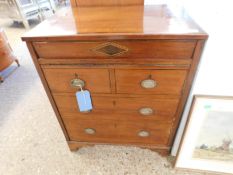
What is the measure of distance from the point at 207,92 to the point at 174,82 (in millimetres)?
194

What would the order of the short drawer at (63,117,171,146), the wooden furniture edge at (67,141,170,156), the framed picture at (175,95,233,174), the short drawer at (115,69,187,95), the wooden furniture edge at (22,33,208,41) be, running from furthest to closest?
1. the wooden furniture edge at (67,141,170,156)
2. the short drawer at (63,117,171,146)
3. the framed picture at (175,95,233,174)
4. the short drawer at (115,69,187,95)
5. the wooden furniture edge at (22,33,208,41)

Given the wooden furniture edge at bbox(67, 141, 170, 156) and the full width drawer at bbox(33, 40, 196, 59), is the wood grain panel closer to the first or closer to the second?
the full width drawer at bbox(33, 40, 196, 59)

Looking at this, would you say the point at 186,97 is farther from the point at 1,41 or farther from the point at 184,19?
the point at 1,41

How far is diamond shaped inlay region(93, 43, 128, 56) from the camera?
66 centimetres

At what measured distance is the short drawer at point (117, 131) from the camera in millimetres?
982

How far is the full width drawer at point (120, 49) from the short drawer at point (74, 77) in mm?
71

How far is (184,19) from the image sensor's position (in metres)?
0.72

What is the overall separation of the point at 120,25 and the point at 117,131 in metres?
0.64

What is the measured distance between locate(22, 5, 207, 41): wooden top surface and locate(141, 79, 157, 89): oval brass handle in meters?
0.21

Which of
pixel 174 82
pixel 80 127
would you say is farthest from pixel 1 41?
pixel 174 82

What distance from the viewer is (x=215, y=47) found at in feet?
2.27

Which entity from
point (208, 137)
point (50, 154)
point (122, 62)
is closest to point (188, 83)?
point (122, 62)

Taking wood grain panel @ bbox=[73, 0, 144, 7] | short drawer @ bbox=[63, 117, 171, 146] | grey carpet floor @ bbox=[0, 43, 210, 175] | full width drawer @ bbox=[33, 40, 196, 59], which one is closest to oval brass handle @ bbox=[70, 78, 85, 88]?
full width drawer @ bbox=[33, 40, 196, 59]

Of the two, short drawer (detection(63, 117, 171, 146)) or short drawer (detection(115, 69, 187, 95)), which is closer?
short drawer (detection(115, 69, 187, 95))
